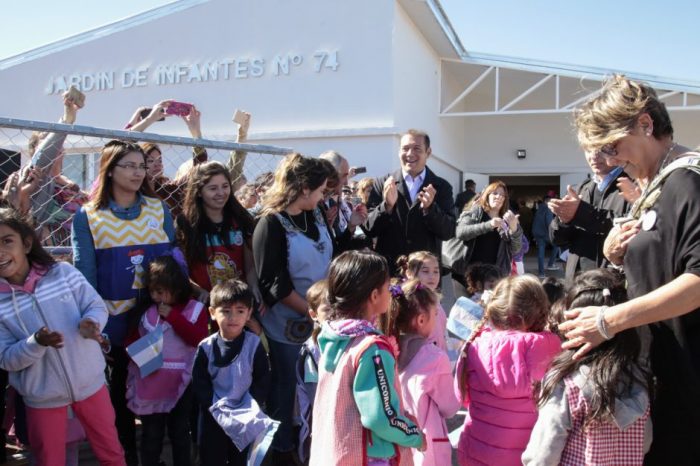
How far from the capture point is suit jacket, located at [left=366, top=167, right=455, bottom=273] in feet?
12.9

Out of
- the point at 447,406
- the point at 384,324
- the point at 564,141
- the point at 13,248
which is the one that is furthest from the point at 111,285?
the point at 564,141

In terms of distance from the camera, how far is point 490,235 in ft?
15.6

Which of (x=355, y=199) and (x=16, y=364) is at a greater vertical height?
(x=355, y=199)

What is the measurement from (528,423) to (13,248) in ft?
8.01

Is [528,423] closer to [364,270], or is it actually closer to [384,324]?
[384,324]

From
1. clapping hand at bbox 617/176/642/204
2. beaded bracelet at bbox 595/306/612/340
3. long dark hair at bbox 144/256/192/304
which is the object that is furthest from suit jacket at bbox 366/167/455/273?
beaded bracelet at bbox 595/306/612/340

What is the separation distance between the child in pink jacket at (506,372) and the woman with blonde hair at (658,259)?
49 centimetres

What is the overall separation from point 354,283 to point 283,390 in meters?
1.34

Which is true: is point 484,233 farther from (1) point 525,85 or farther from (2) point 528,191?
(2) point 528,191

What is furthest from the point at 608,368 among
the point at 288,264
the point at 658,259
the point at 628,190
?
the point at 288,264

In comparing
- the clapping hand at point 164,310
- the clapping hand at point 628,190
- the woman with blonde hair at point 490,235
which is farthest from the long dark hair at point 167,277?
the woman with blonde hair at point 490,235

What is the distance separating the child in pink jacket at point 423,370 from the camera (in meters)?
2.43

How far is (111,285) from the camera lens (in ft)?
9.75

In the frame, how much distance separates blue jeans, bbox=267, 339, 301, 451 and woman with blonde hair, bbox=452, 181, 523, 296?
6.46ft
